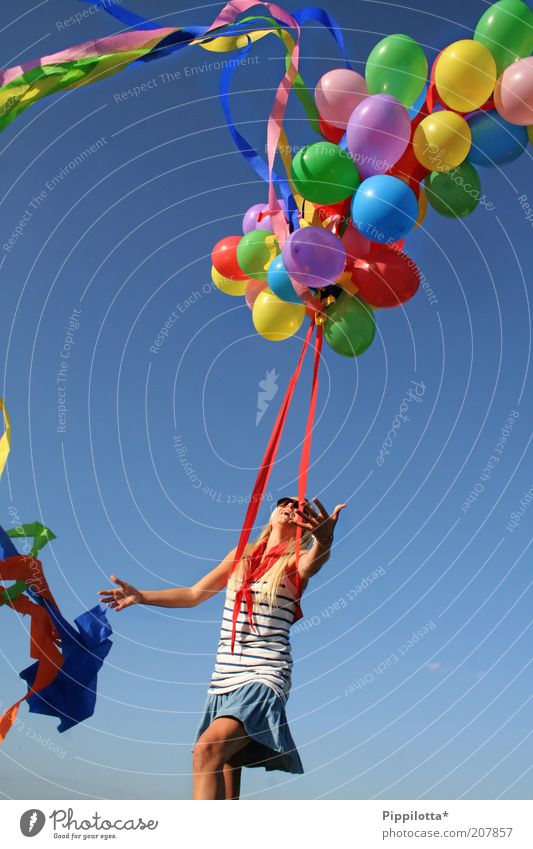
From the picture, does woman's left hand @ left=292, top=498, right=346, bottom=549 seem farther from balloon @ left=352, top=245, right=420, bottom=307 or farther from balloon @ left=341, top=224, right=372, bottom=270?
balloon @ left=341, top=224, right=372, bottom=270

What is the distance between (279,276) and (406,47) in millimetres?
1830

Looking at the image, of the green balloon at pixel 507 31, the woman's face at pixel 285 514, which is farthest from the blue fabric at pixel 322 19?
the woman's face at pixel 285 514

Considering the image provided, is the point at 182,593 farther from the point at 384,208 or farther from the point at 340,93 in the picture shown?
the point at 340,93

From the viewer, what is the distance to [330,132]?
19.4 feet

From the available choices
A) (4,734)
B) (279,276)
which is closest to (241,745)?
(4,734)

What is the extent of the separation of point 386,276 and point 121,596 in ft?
9.94

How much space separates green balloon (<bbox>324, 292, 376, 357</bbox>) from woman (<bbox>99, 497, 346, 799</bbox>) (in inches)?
51.8

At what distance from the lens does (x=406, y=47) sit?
5.46 m

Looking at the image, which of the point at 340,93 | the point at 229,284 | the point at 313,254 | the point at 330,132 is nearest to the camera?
the point at 313,254

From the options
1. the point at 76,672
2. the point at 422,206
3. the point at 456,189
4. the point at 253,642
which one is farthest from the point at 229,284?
the point at 76,672

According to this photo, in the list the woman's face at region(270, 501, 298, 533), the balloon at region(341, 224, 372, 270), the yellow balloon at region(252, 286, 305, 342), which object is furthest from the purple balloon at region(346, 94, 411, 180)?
the woman's face at region(270, 501, 298, 533)

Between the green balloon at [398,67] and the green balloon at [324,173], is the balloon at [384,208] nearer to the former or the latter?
the green balloon at [324,173]

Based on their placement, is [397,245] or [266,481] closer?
[266,481]
